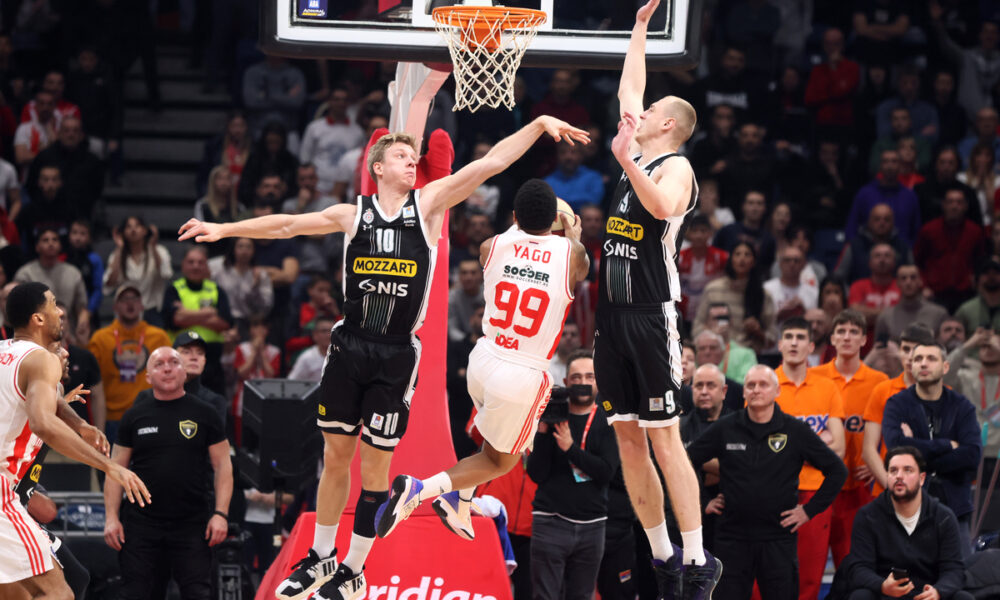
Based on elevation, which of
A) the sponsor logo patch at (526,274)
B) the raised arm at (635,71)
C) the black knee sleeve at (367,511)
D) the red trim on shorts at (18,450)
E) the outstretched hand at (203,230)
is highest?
the raised arm at (635,71)

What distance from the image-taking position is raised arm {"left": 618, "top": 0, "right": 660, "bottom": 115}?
717 cm

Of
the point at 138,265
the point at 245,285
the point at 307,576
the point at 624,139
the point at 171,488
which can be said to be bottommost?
the point at 171,488

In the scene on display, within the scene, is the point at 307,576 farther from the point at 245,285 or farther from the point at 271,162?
the point at 271,162

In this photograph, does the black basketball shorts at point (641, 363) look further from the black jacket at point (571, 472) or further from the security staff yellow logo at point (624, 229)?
the black jacket at point (571, 472)

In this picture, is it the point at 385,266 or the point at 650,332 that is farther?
the point at 385,266

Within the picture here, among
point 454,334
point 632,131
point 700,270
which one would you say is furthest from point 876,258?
point 632,131

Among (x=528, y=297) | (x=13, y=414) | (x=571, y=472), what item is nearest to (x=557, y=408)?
(x=571, y=472)

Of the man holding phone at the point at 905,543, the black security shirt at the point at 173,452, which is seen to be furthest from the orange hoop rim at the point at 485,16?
the man holding phone at the point at 905,543

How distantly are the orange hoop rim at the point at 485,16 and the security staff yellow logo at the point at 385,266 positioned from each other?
1.53 metres

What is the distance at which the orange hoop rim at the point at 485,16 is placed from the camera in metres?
7.92

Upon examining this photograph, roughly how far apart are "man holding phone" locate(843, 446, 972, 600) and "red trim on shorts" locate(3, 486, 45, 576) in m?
5.16

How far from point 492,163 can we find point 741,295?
5.57 meters

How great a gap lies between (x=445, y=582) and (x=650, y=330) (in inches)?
97.6

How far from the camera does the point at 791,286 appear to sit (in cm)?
1286
